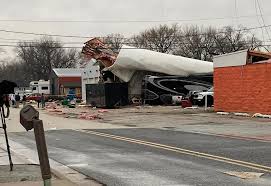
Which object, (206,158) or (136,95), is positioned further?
(136,95)

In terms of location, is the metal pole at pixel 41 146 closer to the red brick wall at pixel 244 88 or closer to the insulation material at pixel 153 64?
the red brick wall at pixel 244 88

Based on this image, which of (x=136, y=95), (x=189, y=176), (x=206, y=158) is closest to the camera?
(x=189, y=176)

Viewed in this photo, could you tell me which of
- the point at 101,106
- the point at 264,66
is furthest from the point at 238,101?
the point at 101,106

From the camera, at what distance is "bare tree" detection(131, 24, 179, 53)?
9775 cm

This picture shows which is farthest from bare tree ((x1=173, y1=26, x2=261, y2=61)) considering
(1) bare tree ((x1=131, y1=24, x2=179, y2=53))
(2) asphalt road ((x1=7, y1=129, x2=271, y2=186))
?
(2) asphalt road ((x1=7, y1=129, x2=271, y2=186))

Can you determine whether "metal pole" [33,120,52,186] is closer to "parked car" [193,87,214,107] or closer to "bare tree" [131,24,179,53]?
"parked car" [193,87,214,107]

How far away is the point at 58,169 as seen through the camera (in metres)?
10.6

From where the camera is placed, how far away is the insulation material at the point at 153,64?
45.9m

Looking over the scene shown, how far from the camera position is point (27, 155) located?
13023mm

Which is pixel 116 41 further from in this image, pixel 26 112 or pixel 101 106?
pixel 26 112

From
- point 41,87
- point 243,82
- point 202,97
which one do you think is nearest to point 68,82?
point 41,87

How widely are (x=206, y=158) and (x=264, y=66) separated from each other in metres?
17.9

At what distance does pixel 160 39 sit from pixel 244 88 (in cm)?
6887

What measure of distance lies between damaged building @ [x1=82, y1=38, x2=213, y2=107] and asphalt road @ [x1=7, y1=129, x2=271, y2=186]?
2716 centimetres
